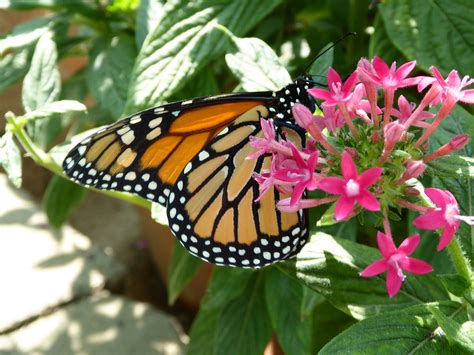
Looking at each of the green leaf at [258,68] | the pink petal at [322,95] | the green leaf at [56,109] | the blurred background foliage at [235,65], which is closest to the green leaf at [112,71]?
the blurred background foliage at [235,65]

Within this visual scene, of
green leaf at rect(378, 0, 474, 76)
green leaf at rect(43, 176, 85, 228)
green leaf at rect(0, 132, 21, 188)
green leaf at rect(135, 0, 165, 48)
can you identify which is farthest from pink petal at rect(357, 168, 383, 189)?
green leaf at rect(43, 176, 85, 228)

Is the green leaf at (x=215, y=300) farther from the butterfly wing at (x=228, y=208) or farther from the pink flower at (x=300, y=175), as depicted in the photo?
the pink flower at (x=300, y=175)

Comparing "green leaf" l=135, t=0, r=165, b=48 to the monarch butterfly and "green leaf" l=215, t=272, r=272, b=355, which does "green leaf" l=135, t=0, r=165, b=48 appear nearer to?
the monarch butterfly

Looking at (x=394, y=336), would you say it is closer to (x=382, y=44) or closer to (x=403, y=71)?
(x=403, y=71)

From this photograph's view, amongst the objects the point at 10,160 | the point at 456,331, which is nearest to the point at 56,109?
the point at 10,160

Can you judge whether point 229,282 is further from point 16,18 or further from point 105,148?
point 16,18

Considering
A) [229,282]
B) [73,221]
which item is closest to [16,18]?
[73,221]
